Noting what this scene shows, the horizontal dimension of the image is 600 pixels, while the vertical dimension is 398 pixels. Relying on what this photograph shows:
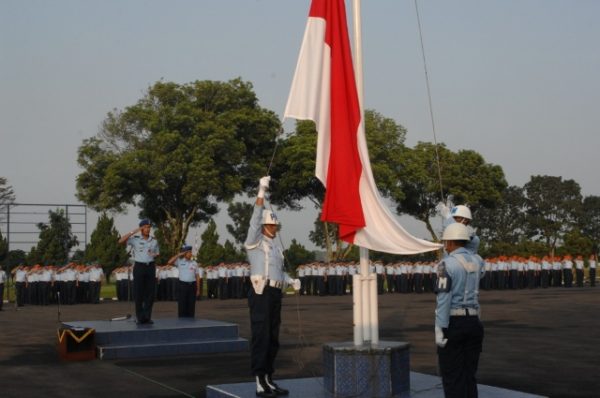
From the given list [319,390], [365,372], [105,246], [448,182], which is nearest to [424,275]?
[448,182]

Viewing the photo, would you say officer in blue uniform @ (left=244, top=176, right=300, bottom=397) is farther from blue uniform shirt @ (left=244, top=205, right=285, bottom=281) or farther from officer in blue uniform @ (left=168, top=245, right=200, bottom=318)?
officer in blue uniform @ (left=168, top=245, right=200, bottom=318)

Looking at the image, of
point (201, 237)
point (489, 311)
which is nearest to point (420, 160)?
point (201, 237)

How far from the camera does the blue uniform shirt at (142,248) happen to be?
1434 cm

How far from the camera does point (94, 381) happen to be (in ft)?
36.7

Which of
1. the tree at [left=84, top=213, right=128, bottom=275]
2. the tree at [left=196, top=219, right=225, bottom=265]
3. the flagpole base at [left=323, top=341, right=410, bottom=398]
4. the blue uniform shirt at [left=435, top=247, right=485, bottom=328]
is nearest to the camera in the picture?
the blue uniform shirt at [left=435, top=247, right=485, bottom=328]

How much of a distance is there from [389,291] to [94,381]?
2995 cm

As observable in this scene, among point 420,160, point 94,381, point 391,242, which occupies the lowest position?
point 94,381

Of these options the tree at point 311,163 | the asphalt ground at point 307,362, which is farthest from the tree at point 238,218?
the asphalt ground at point 307,362

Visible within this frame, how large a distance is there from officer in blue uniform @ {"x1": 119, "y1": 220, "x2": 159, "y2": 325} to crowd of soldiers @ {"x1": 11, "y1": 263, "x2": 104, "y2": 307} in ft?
60.7

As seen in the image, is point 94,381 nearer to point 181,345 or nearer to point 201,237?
point 181,345

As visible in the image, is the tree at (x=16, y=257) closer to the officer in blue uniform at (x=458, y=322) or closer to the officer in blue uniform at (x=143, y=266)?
the officer in blue uniform at (x=143, y=266)

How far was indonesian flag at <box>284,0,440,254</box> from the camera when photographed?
8992 mm

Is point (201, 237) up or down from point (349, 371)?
up

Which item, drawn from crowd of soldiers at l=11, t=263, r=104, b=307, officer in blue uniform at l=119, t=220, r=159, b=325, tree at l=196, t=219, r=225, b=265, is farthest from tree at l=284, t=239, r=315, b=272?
officer in blue uniform at l=119, t=220, r=159, b=325
